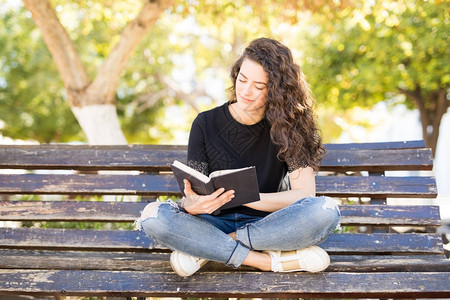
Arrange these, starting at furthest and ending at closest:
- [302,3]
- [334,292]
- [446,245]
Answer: [302,3], [446,245], [334,292]

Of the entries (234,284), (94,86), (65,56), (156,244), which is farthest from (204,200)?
(65,56)

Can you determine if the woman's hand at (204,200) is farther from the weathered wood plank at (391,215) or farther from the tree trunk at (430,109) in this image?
the tree trunk at (430,109)

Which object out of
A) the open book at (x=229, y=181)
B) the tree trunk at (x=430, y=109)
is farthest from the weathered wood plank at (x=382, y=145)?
the tree trunk at (x=430, y=109)

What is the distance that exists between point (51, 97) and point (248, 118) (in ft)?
53.3

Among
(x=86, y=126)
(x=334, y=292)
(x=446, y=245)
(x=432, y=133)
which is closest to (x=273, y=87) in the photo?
(x=334, y=292)

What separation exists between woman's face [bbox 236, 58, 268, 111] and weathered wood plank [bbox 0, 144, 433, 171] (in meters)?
0.86

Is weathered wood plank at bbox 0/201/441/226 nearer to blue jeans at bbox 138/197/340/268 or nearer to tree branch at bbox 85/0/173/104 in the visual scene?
blue jeans at bbox 138/197/340/268

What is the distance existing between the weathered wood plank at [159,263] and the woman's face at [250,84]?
978mm

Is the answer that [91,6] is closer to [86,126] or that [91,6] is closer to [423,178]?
[86,126]

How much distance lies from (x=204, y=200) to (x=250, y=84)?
0.82 metres

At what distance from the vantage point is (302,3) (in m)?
6.76

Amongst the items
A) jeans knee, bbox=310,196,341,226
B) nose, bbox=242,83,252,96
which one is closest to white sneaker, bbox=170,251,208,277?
jeans knee, bbox=310,196,341,226

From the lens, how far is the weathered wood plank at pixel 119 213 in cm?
328

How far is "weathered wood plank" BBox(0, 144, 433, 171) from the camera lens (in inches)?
137
